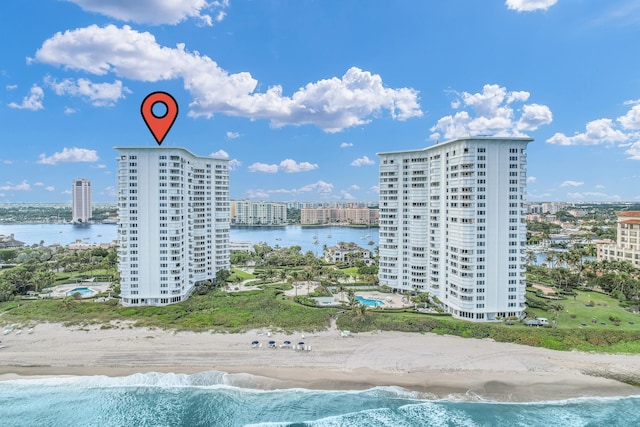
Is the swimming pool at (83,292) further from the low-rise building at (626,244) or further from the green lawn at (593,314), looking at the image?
the low-rise building at (626,244)

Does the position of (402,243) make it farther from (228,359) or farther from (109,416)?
(109,416)

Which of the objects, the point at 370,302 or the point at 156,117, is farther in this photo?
the point at 370,302

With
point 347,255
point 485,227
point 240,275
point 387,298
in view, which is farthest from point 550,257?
point 240,275

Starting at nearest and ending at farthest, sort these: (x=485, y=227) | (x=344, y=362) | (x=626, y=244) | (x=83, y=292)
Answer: (x=344, y=362)
(x=485, y=227)
(x=83, y=292)
(x=626, y=244)

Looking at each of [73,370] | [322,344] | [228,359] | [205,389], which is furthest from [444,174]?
[73,370]

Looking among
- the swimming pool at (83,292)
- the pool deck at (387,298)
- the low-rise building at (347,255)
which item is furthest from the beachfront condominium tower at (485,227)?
the swimming pool at (83,292)

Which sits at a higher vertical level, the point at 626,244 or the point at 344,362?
the point at 626,244

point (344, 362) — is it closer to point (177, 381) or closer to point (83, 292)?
point (177, 381)

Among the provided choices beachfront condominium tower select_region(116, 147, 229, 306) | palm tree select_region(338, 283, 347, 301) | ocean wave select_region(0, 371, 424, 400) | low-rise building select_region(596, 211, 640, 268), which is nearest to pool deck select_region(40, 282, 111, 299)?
beachfront condominium tower select_region(116, 147, 229, 306)
